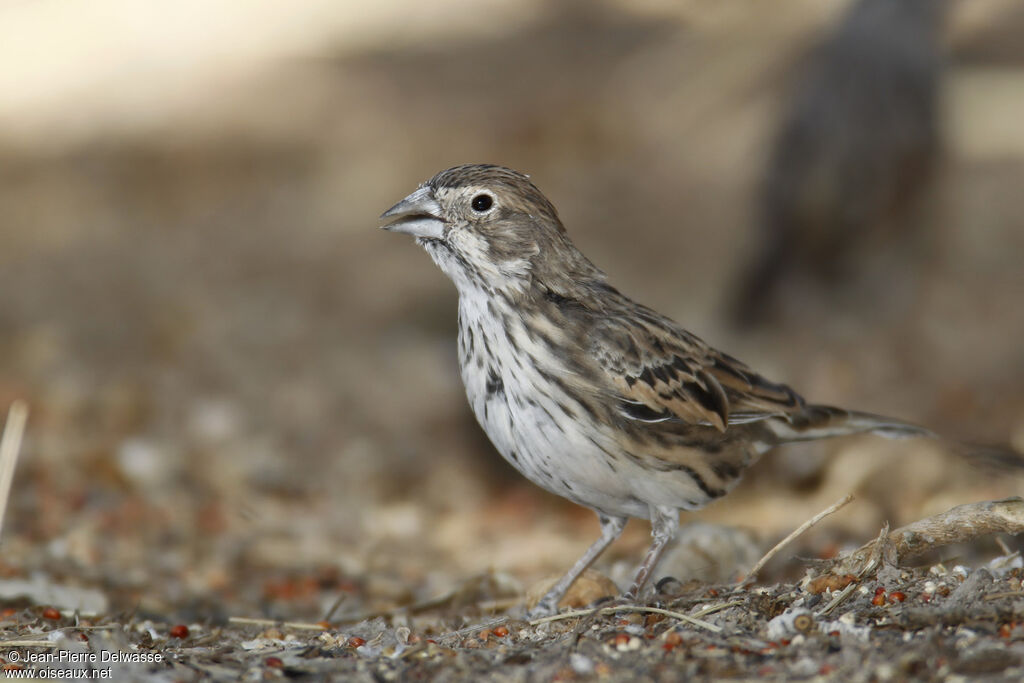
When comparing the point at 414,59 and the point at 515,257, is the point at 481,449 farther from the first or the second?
the point at 414,59

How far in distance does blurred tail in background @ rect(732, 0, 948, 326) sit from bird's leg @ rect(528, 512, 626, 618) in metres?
4.32

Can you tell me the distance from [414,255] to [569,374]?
5.78 m

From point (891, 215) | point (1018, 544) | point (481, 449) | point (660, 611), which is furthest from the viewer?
point (891, 215)

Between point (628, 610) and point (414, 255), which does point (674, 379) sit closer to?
point (628, 610)

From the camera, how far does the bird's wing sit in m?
4.63

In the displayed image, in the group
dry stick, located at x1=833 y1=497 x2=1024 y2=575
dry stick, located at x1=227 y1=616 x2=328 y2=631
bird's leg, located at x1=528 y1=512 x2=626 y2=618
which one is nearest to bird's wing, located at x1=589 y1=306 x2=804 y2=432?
bird's leg, located at x1=528 y1=512 x2=626 y2=618

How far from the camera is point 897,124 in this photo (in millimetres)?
→ 8805

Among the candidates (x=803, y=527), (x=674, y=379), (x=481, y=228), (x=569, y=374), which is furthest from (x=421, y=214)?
(x=803, y=527)

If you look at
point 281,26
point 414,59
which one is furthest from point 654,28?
point 281,26

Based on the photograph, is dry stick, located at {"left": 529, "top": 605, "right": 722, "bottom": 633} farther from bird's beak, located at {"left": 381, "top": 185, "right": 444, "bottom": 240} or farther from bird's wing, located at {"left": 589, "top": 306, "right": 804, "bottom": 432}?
bird's beak, located at {"left": 381, "top": 185, "right": 444, "bottom": 240}

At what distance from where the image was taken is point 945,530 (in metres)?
4.19

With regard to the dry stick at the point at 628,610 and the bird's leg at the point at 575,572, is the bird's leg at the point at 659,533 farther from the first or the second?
the dry stick at the point at 628,610

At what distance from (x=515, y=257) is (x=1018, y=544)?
274 cm

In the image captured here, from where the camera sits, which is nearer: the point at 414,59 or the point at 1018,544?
the point at 1018,544
